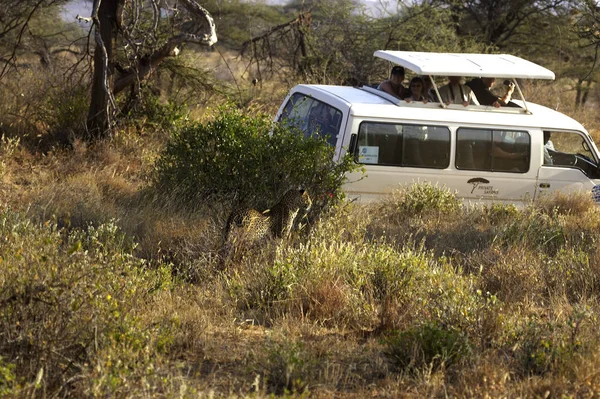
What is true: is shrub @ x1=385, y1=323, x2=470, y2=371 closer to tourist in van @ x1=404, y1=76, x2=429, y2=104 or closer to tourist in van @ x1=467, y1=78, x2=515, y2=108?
tourist in van @ x1=404, y1=76, x2=429, y2=104

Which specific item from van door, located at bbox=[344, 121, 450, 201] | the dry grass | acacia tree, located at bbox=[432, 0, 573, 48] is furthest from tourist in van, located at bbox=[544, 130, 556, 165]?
acacia tree, located at bbox=[432, 0, 573, 48]

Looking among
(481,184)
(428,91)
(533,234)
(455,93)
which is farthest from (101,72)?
(533,234)

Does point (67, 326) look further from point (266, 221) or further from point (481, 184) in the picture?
point (481, 184)

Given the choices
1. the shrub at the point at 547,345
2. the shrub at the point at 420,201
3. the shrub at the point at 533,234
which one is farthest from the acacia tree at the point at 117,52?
the shrub at the point at 547,345

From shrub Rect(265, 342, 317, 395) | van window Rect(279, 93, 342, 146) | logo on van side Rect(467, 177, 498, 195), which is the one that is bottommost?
logo on van side Rect(467, 177, 498, 195)

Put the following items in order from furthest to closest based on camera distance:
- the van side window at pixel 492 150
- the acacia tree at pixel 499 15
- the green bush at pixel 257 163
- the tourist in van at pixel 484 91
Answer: the acacia tree at pixel 499 15
the tourist in van at pixel 484 91
the van side window at pixel 492 150
the green bush at pixel 257 163

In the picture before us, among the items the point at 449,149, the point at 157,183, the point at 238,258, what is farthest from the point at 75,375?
the point at 449,149

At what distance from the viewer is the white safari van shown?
862 centimetres

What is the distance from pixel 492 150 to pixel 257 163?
3041 millimetres

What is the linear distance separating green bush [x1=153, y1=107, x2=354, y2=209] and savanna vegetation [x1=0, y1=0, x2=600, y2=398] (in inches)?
0.7

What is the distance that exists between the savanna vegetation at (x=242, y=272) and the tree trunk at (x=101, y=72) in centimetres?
3

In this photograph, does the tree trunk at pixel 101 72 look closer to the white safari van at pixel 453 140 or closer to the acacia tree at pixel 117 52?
the acacia tree at pixel 117 52

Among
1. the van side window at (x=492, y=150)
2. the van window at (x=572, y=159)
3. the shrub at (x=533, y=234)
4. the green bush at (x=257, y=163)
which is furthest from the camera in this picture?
the van window at (x=572, y=159)

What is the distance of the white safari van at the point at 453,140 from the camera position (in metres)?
8.62
